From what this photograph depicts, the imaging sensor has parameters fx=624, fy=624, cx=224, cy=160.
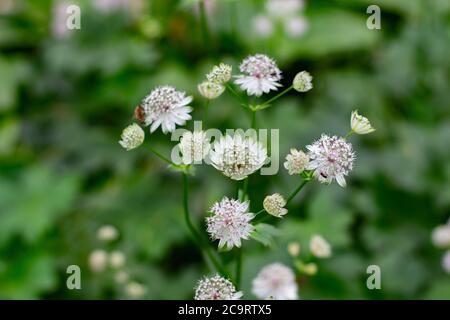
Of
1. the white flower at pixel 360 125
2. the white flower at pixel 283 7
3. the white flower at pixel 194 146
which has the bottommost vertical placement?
the white flower at pixel 194 146

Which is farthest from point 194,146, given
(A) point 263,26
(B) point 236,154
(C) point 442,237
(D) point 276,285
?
Result: (A) point 263,26

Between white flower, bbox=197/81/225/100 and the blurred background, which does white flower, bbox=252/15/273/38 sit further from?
white flower, bbox=197/81/225/100

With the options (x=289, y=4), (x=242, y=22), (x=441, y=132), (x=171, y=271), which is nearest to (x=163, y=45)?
(x=242, y=22)

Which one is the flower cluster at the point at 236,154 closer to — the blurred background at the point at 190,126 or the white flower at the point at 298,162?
the white flower at the point at 298,162

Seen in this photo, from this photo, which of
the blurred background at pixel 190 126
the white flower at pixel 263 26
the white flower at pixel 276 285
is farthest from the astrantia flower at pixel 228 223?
the white flower at pixel 263 26

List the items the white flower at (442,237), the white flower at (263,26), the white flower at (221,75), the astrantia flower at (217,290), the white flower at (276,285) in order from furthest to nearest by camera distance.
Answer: the white flower at (263,26)
the white flower at (442,237)
the white flower at (276,285)
the white flower at (221,75)
the astrantia flower at (217,290)

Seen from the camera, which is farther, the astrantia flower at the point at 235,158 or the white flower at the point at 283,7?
the white flower at the point at 283,7

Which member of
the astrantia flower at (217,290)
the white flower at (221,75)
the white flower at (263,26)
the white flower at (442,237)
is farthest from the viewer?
the white flower at (263,26)
